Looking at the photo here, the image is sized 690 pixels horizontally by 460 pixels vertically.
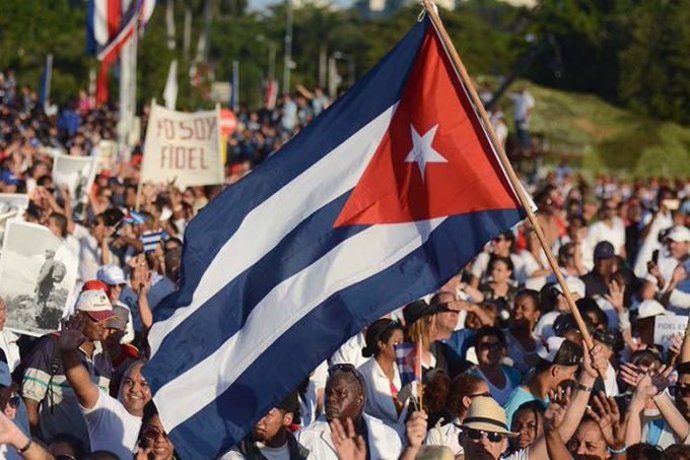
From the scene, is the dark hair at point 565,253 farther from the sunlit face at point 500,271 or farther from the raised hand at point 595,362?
the raised hand at point 595,362

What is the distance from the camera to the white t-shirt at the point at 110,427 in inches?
315

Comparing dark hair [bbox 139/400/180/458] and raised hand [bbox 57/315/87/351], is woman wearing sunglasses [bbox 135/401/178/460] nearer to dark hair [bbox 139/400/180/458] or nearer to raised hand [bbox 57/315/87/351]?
Answer: dark hair [bbox 139/400/180/458]

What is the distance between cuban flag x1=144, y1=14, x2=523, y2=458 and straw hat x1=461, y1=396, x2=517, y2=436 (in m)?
0.52

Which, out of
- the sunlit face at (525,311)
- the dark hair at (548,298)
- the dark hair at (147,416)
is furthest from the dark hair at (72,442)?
the dark hair at (548,298)

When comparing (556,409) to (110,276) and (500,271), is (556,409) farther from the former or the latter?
(500,271)

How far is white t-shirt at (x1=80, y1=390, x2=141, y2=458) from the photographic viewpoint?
315 inches

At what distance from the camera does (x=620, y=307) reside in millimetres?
11734

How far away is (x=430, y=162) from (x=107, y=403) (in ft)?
5.71

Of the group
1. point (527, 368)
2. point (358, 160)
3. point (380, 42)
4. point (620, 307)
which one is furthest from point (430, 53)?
point (380, 42)

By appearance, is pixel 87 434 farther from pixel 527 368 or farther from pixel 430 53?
pixel 527 368

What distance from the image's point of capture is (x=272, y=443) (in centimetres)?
755

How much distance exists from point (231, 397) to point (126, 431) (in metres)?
1.17

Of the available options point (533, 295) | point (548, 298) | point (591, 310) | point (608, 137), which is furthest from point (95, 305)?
point (608, 137)

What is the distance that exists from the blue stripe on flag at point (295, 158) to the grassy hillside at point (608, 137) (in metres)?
52.1
